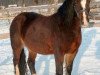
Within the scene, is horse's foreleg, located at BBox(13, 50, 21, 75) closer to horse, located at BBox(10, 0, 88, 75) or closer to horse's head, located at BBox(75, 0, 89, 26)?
horse, located at BBox(10, 0, 88, 75)

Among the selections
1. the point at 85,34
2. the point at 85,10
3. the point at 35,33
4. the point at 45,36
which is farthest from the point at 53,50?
the point at 85,34

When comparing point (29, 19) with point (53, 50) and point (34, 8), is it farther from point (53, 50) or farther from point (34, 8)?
point (34, 8)

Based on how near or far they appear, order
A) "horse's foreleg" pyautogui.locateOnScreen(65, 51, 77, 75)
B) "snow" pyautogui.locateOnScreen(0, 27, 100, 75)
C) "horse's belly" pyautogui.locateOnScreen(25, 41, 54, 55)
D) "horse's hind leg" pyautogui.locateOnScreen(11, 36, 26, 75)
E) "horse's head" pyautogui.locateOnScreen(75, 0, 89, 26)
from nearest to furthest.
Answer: "horse's head" pyautogui.locateOnScreen(75, 0, 89, 26)
"horse's foreleg" pyautogui.locateOnScreen(65, 51, 77, 75)
"horse's belly" pyautogui.locateOnScreen(25, 41, 54, 55)
"horse's hind leg" pyautogui.locateOnScreen(11, 36, 26, 75)
"snow" pyautogui.locateOnScreen(0, 27, 100, 75)

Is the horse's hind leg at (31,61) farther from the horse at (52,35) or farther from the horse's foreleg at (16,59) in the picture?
the horse's foreleg at (16,59)

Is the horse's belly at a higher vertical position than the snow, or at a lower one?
higher

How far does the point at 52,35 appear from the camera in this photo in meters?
4.41

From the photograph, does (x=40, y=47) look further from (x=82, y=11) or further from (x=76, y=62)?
(x=76, y=62)

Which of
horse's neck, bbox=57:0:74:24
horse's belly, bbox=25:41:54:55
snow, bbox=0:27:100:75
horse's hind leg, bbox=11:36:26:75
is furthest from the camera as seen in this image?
snow, bbox=0:27:100:75

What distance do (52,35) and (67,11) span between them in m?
0.47

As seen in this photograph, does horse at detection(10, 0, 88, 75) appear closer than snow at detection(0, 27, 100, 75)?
Yes

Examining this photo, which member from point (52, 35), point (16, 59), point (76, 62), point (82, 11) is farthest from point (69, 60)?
point (76, 62)

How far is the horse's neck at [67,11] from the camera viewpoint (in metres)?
4.16

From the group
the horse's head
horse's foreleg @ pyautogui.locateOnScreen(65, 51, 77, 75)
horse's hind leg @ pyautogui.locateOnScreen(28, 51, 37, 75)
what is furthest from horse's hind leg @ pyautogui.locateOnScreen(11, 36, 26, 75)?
the horse's head

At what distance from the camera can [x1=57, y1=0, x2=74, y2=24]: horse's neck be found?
4.16 metres
